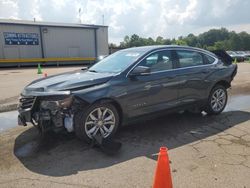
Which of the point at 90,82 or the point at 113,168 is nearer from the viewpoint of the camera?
the point at 113,168

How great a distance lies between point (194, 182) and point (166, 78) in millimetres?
2579

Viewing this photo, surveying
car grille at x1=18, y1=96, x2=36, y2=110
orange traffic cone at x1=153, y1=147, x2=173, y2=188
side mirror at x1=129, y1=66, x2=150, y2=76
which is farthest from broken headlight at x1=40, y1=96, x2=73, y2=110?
orange traffic cone at x1=153, y1=147, x2=173, y2=188

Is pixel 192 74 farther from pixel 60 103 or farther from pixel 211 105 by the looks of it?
pixel 60 103

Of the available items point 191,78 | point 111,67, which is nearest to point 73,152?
point 111,67

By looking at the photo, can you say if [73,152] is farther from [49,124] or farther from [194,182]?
[194,182]

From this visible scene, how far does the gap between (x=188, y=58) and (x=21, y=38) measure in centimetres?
2947

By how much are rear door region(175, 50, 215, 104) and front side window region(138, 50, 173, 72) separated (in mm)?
229

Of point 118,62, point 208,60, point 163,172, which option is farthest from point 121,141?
point 208,60

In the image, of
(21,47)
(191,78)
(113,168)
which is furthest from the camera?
(21,47)

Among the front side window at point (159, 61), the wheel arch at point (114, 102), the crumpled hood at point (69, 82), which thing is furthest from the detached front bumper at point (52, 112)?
the front side window at point (159, 61)

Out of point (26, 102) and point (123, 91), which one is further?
point (123, 91)

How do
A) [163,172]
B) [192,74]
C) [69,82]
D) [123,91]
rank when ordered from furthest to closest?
[192,74] < [123,91] < [69,82] < [163,172]

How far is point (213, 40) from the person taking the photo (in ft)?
443

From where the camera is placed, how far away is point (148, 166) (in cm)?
430
